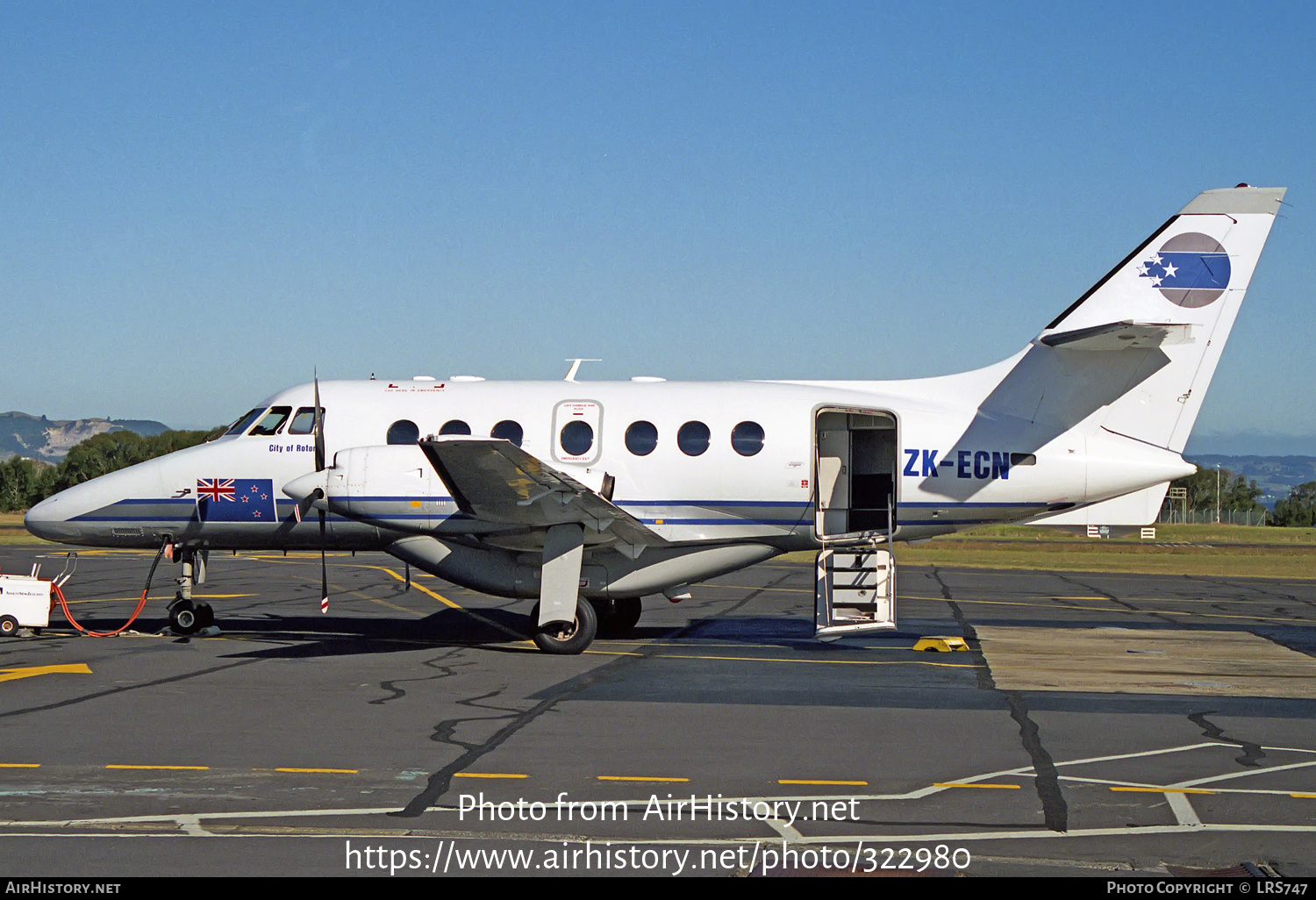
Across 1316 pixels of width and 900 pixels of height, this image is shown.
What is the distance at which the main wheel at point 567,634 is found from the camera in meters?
15.5

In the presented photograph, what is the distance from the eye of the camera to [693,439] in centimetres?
1683

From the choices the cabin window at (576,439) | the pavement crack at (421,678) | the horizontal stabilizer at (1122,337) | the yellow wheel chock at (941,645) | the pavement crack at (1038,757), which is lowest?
the pavement crack at (421,678)

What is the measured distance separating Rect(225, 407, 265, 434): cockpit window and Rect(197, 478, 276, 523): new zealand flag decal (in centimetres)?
82

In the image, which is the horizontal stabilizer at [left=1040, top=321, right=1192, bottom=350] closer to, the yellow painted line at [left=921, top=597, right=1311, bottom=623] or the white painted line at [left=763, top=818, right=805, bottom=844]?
the yellow painted line at [left=921, top=597, right=1311, bottom=623]

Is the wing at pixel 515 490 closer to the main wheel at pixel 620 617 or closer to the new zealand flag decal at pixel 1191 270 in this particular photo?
the main wheel at pixel 620 617

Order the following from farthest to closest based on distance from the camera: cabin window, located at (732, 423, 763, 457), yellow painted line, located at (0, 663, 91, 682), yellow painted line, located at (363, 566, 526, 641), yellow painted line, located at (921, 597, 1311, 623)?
yellow painted line, located at (921, 597, 1311, 623), yellow painted line, located at (363, 566, 526, 641), cabin window, located at (732, 423, 763, 457), yellow painted line, located at (0, 663, 91, 682)

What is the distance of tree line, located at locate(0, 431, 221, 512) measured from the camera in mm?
74000

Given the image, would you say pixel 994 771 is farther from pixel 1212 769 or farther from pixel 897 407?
pixel 897 407

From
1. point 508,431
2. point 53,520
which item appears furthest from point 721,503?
point 53,520

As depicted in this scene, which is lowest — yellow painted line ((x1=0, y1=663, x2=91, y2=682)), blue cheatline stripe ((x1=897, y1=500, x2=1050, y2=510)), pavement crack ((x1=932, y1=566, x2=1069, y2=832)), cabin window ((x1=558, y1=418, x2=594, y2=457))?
yellow painted line ((x1=0, y1=663, x2=91, y2=682))

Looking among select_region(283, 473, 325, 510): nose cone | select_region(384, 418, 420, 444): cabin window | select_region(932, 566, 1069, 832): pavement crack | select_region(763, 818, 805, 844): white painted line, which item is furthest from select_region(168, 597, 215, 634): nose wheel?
select_region(763, 818, 805, 844): white painted line

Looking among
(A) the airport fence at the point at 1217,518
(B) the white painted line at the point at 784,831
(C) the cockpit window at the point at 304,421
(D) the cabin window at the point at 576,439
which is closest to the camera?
(B) the white painted line at the point at 784,831

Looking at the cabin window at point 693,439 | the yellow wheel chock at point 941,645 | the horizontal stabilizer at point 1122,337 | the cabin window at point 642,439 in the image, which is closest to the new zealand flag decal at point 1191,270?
the horizontal stabilizer at point 1122,337

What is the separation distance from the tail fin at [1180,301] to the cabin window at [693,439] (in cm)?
494
